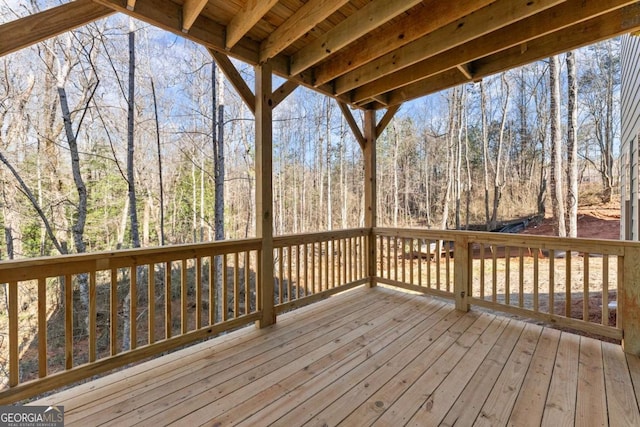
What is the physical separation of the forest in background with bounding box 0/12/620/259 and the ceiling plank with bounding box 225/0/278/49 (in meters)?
3.57

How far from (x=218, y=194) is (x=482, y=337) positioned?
515 centimetres

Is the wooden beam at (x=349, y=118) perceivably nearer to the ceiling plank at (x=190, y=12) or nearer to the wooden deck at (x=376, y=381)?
the ceiling plank at (x=190, y=12)

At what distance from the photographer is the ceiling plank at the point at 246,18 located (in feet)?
6.55

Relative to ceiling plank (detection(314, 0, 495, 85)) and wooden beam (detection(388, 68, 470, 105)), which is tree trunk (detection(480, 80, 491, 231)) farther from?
ceiling plank (detection(314, 0, 495, 85))

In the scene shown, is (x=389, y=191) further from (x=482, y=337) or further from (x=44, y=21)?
(x=44, y=21)

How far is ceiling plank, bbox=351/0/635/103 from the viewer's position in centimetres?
203

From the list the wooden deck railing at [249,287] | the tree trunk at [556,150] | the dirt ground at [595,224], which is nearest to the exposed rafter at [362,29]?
the wooden deck railing at [249,287]

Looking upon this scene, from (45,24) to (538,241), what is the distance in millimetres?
4272

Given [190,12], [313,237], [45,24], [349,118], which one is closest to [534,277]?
[313,237]

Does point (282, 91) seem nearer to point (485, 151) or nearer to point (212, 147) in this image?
point (212, 147)

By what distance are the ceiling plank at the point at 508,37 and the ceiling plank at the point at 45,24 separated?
2.80m

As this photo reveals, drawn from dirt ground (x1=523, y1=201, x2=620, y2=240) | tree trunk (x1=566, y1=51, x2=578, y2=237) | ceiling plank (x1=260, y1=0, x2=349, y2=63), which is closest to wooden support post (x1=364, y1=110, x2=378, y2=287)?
ceiling plank (x1=260, y1=0, x2=349, y2=63)

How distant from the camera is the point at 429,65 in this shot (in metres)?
2.97

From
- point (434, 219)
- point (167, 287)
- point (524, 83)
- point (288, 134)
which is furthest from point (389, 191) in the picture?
point (167, 287)
